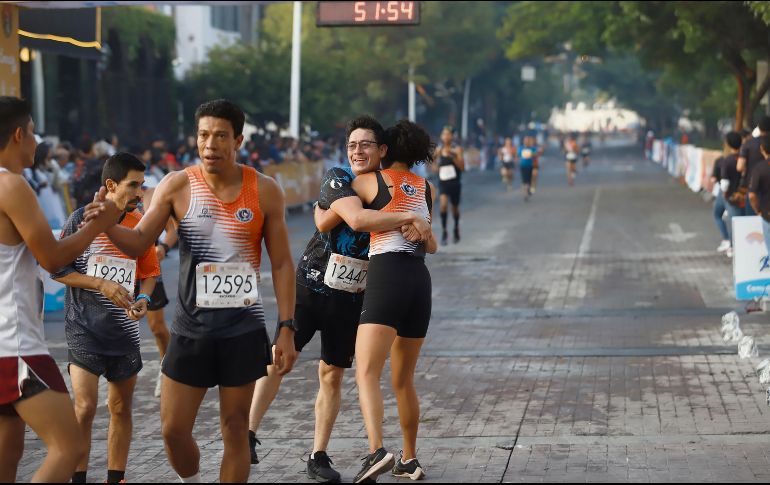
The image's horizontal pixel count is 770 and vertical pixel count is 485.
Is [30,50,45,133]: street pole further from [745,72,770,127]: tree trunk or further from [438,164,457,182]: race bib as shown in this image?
[745,72,770,127]: tree trunk

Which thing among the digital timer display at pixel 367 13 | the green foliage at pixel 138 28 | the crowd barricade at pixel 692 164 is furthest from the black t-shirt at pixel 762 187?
the green foliage at pixel 138 28

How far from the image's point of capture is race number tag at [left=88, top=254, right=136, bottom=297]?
7086 millimetres

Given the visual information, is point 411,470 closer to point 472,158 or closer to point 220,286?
point 220,286

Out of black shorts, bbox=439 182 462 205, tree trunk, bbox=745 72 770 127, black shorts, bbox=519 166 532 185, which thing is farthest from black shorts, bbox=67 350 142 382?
black shorts, bbox=519 166 532 185

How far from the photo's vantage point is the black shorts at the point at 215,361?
564 cm

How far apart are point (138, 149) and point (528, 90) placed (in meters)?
74.9

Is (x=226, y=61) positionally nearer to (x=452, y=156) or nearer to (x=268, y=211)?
(x=452, y=156)

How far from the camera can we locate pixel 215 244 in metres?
5.68

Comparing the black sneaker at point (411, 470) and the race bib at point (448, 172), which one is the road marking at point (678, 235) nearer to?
the race bib at point (448, 172)

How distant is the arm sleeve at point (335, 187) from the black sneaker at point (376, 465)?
1200mm

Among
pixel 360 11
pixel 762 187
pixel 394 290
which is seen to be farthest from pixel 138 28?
pixel 394 290

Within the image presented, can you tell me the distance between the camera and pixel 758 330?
40.5 ft

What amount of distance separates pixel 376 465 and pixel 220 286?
4.84ft

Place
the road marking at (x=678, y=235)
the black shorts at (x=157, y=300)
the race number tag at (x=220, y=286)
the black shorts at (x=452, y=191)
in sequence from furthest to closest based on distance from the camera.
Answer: the road marking at (x=678, y=235)
the black shorts at (x=452, y=191)
the black shorts at (x=157, y=300)
the race number tag at (x=220, y=286)
